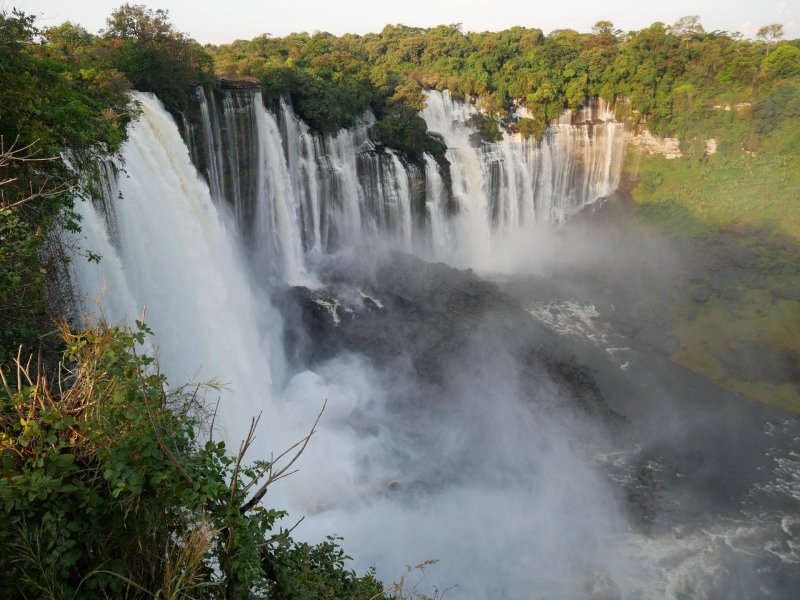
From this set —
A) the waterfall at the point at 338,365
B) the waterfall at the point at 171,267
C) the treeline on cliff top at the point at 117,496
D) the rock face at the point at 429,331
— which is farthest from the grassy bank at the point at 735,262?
the treeline on cliff top at the point at 117,496

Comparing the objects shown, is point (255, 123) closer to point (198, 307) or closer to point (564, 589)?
point (198, 307)

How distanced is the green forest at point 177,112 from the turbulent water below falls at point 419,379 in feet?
3.69

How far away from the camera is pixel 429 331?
70.1 feet

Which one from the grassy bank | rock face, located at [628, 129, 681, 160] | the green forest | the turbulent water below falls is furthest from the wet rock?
rock face, located at [628, 129, 681, 160]

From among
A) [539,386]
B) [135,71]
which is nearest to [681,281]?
[539,386]

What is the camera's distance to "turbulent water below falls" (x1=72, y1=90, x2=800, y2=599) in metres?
12.5

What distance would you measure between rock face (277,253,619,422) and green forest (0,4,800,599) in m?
6.45

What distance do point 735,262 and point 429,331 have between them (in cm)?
1768

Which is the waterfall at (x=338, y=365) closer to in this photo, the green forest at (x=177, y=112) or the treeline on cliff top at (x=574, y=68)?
the green forest at (x=177, y=112)

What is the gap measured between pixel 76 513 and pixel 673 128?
38828mm

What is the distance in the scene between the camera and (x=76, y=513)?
3.81 meters

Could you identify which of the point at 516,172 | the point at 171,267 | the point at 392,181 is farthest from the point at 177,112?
the point at 516,172

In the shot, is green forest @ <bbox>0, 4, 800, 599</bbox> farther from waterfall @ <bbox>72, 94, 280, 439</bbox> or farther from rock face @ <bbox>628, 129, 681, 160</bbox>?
waterfall @ <bbox>72, 94, 280, 439</bbox>

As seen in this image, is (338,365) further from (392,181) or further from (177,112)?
(392,181)
